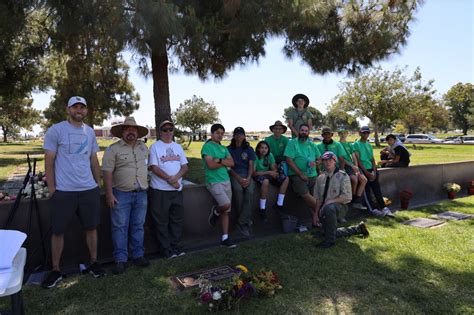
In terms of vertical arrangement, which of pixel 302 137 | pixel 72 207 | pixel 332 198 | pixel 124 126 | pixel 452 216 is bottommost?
pixel 452 216

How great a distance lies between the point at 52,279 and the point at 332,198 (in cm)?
360

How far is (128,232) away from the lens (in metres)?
4.48

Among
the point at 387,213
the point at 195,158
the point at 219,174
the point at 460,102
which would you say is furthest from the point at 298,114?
the point at 460,102

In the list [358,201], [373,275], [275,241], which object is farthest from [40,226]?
[358,201]

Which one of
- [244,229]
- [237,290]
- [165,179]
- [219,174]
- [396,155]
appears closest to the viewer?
[237,290]

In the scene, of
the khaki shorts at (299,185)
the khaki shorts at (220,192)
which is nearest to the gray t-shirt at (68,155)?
the khaki shorts at (220,192)

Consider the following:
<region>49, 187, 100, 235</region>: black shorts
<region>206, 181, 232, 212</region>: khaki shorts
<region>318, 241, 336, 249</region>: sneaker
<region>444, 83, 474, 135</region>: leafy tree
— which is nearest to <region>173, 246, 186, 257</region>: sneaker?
<region>206, 181, 232, 212</region>: khaki shorts

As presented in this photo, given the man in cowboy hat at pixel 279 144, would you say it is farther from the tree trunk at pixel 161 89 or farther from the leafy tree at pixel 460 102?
the leafy tree at pixel 460 102

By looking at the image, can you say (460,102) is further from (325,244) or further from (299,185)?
(325,244)

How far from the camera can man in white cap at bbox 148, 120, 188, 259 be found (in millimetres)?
4586

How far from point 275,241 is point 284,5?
3.54 m

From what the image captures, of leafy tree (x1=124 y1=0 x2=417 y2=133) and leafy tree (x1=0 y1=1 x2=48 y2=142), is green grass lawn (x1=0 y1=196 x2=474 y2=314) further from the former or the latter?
leafy tree (x1=0 y1=1 x2=48 y2=142)

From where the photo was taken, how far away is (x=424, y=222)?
6.41m

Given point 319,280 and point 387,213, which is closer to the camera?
point 319,280
